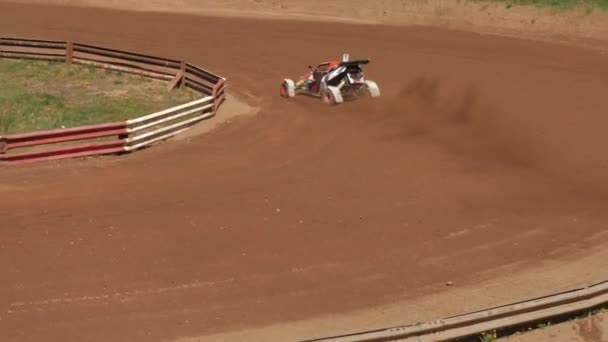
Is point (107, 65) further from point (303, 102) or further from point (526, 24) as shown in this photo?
point (526, 24)

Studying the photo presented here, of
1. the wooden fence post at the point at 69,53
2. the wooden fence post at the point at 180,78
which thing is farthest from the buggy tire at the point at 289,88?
the wooden fence post at the point at 69,53

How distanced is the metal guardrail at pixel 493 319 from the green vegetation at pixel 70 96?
1211 cm

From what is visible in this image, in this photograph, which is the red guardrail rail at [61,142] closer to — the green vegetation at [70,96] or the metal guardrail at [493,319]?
the green vegetation at [70,96]

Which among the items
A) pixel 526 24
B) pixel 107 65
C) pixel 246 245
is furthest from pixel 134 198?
pixel 526 24

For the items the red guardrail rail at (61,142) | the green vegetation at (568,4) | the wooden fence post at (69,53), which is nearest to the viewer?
the red guardrail rail at (61,142)

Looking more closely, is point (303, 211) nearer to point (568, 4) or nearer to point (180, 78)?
point (180, 78)

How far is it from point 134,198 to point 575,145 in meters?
8.93

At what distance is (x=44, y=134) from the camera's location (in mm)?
16391

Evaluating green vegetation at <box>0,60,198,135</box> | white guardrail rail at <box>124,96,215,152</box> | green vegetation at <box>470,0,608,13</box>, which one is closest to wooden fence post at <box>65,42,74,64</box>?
green vegetation at <box>0,60,198,135</box>

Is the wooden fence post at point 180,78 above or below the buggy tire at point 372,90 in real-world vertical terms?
above

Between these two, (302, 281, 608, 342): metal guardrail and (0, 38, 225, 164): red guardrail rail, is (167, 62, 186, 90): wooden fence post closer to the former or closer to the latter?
(0, 38, 225, 164): red guardrail rail

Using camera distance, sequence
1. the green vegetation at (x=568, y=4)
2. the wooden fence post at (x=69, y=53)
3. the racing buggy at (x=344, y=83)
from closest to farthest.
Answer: the racing buggy at (x=344, y=83), the wooden fence post at (x=69, y=53), the green vegetation at (x=568, y=4)

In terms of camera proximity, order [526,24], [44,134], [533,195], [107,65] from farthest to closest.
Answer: [526,24], [107,65], [44,134], [533,195]

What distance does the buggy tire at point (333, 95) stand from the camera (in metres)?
20.6
